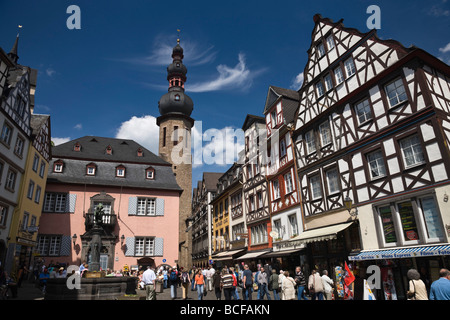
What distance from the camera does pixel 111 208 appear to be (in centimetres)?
2891

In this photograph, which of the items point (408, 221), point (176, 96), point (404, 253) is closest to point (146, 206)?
point (408, 221)

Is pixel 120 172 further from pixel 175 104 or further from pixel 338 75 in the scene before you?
pixel 338 75

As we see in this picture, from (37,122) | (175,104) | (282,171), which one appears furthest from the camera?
(175,104)

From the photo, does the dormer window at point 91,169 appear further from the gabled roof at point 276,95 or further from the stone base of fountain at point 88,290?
the stone base of fountain at point 88,290

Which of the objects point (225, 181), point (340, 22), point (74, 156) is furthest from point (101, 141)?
point (340, 22)

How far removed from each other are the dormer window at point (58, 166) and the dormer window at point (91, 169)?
2308mm

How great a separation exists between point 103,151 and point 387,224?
2907 cm

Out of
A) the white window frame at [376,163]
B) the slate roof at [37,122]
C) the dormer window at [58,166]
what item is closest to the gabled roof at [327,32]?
the white window frame at [376,163]

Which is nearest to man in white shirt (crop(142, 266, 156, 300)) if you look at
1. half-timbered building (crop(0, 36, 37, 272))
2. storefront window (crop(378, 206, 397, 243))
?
storefront window (crop(378, 206, 397, 243))

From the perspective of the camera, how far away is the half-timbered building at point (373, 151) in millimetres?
11664

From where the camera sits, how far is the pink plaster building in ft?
88.2

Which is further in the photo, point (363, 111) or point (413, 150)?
point (363, 111)

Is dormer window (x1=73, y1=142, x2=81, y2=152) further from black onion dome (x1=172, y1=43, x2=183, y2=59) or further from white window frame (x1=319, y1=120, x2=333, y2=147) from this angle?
black onion dome (x1=172, y1=43, x2=183, y2=59)
